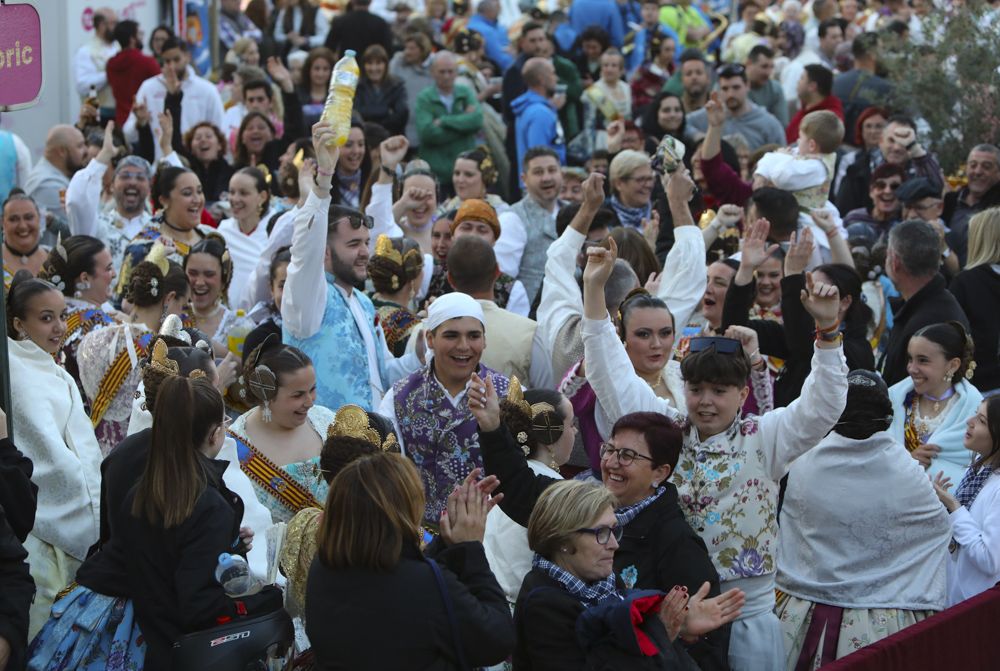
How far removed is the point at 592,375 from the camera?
5.34m

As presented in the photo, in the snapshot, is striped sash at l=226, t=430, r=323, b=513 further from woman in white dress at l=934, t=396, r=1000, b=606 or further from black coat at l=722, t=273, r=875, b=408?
woman in white dress at l=934, t=396, r=1000, b=606

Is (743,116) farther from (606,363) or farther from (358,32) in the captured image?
(606,363)

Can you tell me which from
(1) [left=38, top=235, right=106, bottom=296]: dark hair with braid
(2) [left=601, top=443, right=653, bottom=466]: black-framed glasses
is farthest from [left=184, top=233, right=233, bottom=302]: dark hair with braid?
(2) [left=601, top=443, right=653, bottom=466]: black-framed glasses

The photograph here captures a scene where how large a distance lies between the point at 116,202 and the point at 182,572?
5720mm

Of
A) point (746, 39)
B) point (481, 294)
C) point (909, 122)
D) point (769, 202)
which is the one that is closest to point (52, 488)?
point (481, 294)

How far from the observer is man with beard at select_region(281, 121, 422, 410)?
5930mm

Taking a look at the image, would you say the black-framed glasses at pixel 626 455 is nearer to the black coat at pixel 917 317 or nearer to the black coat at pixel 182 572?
the black coat at pixel 182 572

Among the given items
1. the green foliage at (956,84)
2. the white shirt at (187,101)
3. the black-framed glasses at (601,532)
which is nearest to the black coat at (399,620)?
the black-framed glasses at (601,532)

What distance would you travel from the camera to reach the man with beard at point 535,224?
8930 mm

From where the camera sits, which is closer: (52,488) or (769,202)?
(52,488)

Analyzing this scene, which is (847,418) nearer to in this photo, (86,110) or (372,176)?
(372,176)

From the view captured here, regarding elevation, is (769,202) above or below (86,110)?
above

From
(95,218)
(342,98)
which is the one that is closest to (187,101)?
(95,218)

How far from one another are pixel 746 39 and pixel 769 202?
31.8 ft
